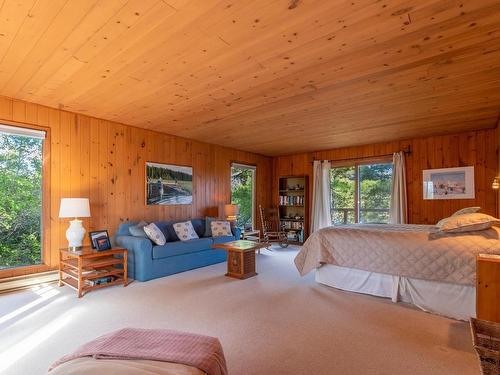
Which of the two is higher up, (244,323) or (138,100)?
(138,100)

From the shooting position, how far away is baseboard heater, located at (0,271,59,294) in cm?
339

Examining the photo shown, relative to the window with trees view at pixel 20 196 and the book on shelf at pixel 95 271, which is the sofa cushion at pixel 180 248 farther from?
the window with trees view at pixel 20 196

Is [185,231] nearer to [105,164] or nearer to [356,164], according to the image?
[105,164]

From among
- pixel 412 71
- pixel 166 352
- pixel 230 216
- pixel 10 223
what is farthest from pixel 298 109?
pixel 10 223

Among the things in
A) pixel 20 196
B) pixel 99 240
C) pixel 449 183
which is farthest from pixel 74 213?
pixel 449 183

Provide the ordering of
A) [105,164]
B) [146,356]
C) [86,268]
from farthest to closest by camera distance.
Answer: [105,164] < [86,268] < [146,356]

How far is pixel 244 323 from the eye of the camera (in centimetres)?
258

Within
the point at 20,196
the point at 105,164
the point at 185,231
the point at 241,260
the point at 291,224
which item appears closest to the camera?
the point at 20,196

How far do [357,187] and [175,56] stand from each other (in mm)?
5139

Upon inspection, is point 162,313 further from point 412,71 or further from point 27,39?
point 412,71

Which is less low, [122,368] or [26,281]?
[122,368]

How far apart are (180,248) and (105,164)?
69.7 inches

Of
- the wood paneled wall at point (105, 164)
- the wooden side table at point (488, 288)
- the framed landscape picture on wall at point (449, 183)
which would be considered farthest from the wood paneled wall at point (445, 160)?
the wood paneled wall at point (105, 164)

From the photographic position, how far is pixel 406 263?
9.89ft
